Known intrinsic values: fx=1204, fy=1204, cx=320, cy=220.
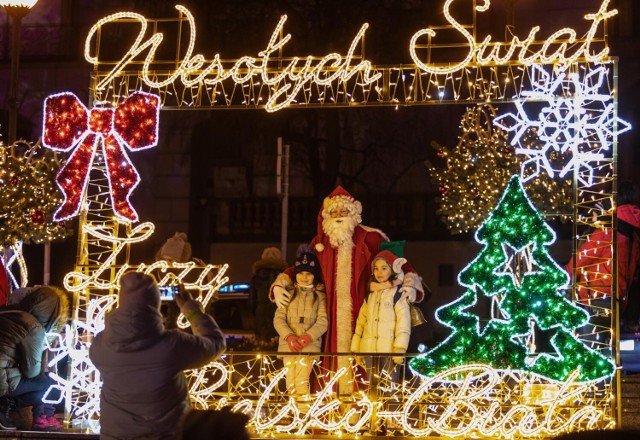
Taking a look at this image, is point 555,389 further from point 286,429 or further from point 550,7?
point 550,7

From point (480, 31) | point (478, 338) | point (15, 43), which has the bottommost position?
point (478, 338)

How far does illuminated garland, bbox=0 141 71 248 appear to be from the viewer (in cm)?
1600

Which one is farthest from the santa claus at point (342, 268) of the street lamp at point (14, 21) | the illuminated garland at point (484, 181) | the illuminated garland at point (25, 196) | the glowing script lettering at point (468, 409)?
the street lamp at point (14, 21)

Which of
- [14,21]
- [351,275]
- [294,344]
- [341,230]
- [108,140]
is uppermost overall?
[14,21]

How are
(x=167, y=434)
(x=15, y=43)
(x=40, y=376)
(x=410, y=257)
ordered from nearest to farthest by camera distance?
(x=167, y=434) < (x=40, y=376) < (x=15, y=43) < (x=410, y=257)

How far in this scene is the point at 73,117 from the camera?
1296 cm

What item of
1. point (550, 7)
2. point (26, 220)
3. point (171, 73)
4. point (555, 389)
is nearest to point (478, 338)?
point (555, 389)

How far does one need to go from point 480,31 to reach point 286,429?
15361 mm

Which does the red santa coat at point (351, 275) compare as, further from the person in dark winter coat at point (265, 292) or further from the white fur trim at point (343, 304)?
the person in dark winter coat at point (265, 292)

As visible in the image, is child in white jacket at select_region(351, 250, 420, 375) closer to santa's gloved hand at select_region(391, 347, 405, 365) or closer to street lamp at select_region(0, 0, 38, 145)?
santa's gloved hand at select_region(391, 347, 405, 365)

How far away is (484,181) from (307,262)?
13.3 ft

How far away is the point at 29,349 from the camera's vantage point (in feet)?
40.0

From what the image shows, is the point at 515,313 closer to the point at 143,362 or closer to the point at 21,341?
the point at 143,362

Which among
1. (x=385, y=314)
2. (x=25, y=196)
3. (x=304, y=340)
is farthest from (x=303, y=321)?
(x=25, y=196)
